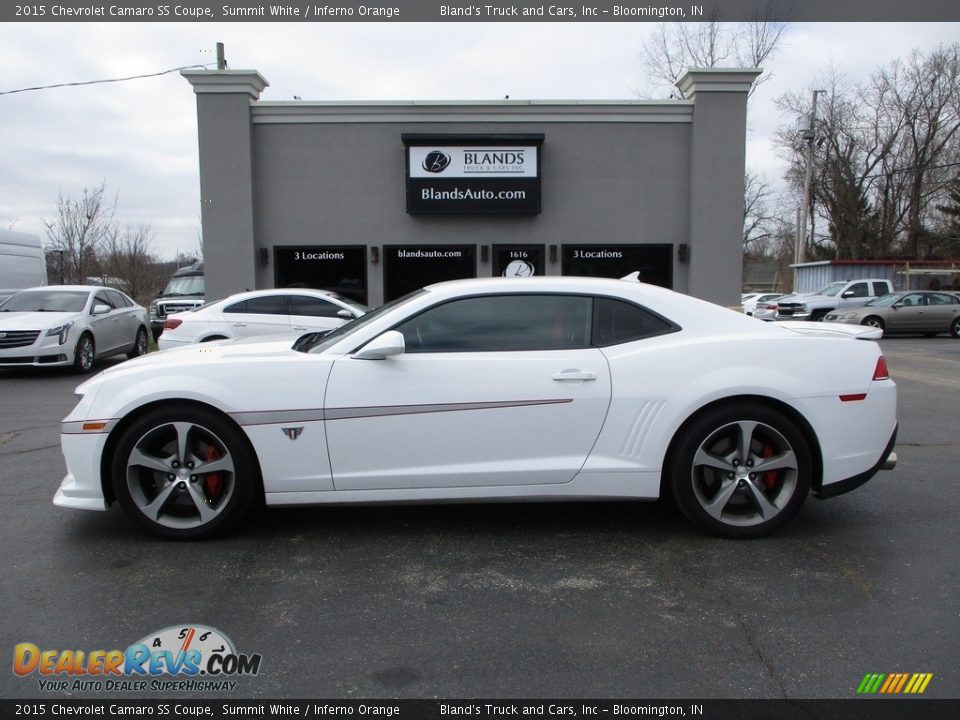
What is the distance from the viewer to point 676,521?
458 centimetres

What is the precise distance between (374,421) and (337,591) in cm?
91

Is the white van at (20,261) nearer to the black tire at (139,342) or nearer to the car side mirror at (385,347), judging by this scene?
the black tire at (139,342)

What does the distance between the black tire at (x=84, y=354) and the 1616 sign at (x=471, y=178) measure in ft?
20.8

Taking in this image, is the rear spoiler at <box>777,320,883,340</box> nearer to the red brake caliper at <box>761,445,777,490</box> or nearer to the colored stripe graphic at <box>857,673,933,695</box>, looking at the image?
the red brake caliper at <box>761,445,777,490</box>

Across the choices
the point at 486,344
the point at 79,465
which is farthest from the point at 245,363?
the point at 486,344

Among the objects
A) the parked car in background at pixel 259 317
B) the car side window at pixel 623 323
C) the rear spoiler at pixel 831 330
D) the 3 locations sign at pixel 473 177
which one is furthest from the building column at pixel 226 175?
the rear spoiler at pixel 831 330

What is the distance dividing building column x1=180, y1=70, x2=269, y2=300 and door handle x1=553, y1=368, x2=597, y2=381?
1238 cm

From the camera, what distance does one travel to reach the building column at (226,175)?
14.8 metres

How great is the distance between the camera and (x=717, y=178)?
50.1ft

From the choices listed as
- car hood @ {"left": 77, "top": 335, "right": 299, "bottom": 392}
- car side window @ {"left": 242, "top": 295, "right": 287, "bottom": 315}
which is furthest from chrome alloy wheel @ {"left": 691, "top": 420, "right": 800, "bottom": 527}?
car side window @ {"left": 242, "top": 295, "right": 287, "bottom": 315}

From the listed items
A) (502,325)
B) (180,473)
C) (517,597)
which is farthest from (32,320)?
(517,597)

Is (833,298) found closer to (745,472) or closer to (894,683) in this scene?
(745,472)

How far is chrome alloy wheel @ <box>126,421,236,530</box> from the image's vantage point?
409cm

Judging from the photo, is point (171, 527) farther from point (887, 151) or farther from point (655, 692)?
point (887, 151)
